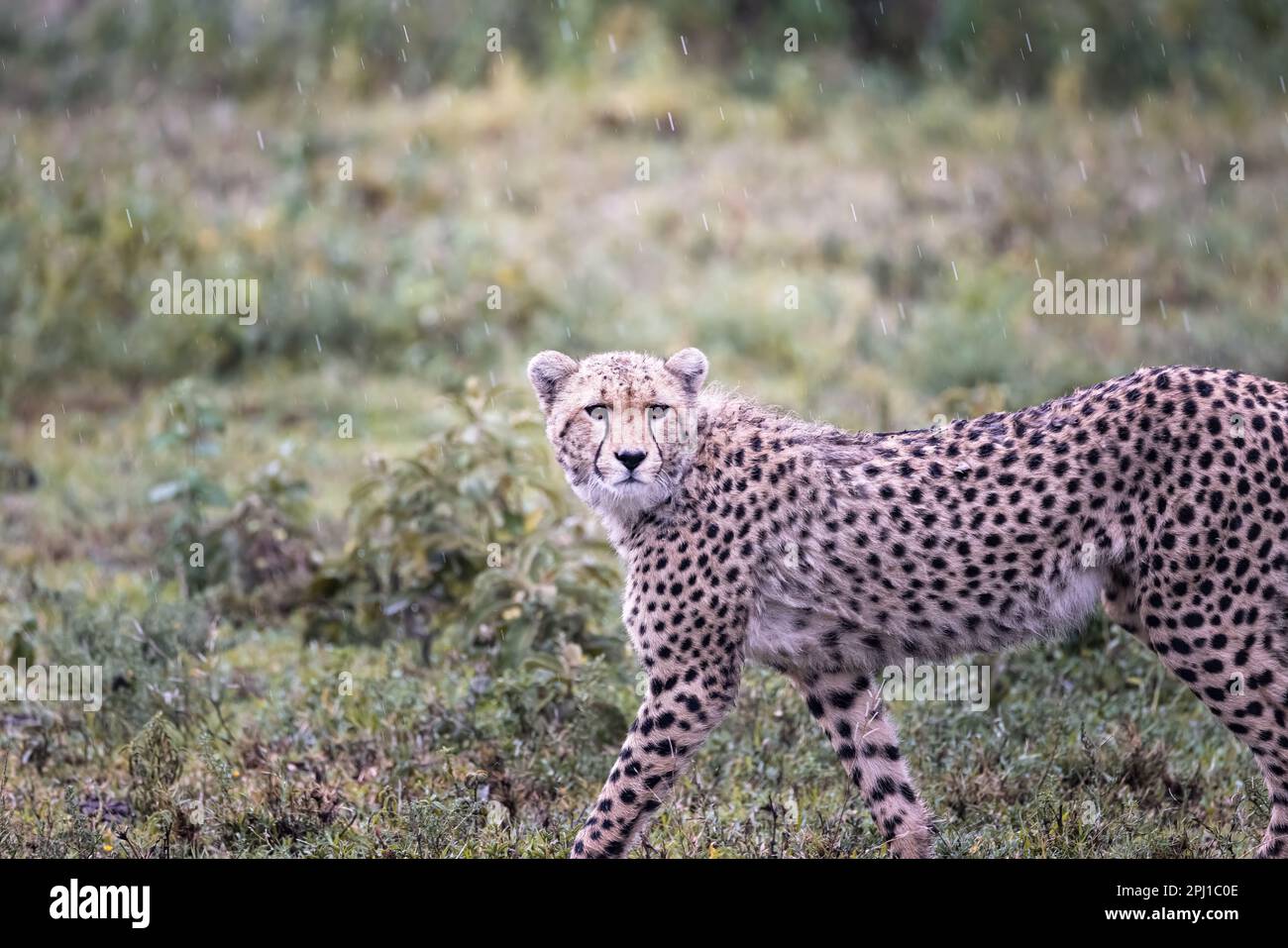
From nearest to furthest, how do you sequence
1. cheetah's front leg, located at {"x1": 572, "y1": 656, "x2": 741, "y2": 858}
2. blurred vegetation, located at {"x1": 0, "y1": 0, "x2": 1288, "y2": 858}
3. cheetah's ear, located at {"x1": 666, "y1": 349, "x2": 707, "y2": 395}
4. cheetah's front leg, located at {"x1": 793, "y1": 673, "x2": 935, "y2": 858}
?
cheetah's front leg, located at {"x1": 572, "y1": 656, "x2": 741, "y2": 858}
cheetah's front leg, located at {"x1": 793, "y1": 673, "x2": 935, "y2": 858}
cheetah's ear, located at {"x1": 666, "y1": 349, "x2": 707, "y2": 395}
blurred vegetation, located at {"x1": 0, "y1": 0, "x2": 1288, "y2": 858}

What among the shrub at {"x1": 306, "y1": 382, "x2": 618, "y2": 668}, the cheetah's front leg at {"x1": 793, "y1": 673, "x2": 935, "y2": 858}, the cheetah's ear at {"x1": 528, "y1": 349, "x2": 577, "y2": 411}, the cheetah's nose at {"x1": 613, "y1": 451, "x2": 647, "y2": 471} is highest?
the cheetah's ear at {"x1": 528, "y1": 349, "x2": 577, "y2": 411}

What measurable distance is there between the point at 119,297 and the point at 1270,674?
8086 mm

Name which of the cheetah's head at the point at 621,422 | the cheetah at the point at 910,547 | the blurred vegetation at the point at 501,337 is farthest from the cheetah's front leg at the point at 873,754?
the cheetah's head at the point at 621,422

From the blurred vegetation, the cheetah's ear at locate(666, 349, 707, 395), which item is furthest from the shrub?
the cheetah's ear at locate(666, 349, 707, 395)

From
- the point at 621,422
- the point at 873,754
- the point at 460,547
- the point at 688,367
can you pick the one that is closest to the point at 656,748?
the point at 873,754

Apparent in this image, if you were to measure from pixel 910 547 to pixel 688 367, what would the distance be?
31.9 inches

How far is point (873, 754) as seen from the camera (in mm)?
4875

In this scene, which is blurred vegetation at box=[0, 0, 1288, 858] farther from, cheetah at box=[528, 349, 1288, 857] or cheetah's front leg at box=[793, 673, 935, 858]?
cheetah at box=[528, 349, 1288, 857]

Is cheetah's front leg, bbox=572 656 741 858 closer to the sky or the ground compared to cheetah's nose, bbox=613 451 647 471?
closer to the ground

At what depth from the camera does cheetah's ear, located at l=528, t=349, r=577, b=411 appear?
492cm

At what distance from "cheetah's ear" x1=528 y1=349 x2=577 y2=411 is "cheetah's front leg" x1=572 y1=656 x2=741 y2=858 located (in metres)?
0.88

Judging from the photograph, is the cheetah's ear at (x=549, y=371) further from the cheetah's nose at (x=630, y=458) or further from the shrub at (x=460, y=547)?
the shrub at (x=460, y=547)
